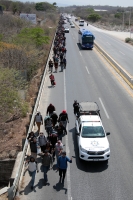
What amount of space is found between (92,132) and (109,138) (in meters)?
1.92

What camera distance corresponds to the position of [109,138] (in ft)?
50.5

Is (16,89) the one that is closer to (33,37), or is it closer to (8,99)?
(8,99)

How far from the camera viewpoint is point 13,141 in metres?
16.8

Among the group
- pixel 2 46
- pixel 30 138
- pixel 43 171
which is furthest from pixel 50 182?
pixel 2 46

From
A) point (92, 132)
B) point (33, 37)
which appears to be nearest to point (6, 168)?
point (92, 132)

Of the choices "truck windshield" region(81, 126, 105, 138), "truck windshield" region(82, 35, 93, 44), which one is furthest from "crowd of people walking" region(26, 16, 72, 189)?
"truck windshield" region(82, 35, 93, 44)

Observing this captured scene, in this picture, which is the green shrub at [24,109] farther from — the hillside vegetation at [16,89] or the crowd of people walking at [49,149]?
the crowd of people walking at [49,149]

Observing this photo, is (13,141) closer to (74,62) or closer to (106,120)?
(106,120)

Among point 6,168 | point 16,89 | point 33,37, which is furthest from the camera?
point 33,37

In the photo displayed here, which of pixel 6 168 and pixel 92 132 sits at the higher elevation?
pixel 92 132

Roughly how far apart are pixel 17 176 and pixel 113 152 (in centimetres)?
490

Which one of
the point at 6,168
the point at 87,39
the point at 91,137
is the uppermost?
the point at 87,39

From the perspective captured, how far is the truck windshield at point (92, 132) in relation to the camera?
44.7 ft

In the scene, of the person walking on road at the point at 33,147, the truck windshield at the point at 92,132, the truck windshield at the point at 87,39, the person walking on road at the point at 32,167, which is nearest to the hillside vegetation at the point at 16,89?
the person walking on road at the point at 33,147
